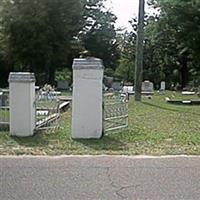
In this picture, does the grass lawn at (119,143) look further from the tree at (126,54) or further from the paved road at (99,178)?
the tree at (126,54)

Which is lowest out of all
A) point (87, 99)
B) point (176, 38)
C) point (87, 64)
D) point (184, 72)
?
point (184, 72)

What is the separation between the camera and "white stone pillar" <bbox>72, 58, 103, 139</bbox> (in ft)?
38.6

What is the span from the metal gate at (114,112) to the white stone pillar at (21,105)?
5.93 feet

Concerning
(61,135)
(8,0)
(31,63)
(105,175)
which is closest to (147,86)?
(31,63)

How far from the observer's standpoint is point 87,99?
1177cm

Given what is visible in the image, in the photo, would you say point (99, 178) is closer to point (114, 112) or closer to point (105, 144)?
point (105, 144)

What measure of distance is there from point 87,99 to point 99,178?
4131 mm

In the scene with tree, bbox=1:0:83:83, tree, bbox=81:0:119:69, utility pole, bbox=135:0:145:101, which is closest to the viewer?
utility pole, bbox=135:0:145:101

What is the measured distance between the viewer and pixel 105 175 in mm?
8016

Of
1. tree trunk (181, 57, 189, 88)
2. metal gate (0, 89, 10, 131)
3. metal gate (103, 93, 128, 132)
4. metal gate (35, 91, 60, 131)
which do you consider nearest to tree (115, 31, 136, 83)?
tree trunk (181, 57, 189, 88)

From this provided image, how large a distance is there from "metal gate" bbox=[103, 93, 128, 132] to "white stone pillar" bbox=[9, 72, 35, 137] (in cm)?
181

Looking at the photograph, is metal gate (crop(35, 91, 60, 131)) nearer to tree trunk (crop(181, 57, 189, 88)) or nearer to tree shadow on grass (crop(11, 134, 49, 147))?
tree shadow on grass (crop(11, 134, 49, 147))

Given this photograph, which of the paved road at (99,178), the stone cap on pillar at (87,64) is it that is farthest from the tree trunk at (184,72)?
the paved road at (99,178)

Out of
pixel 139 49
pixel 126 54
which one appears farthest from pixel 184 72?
pixel 139 49
